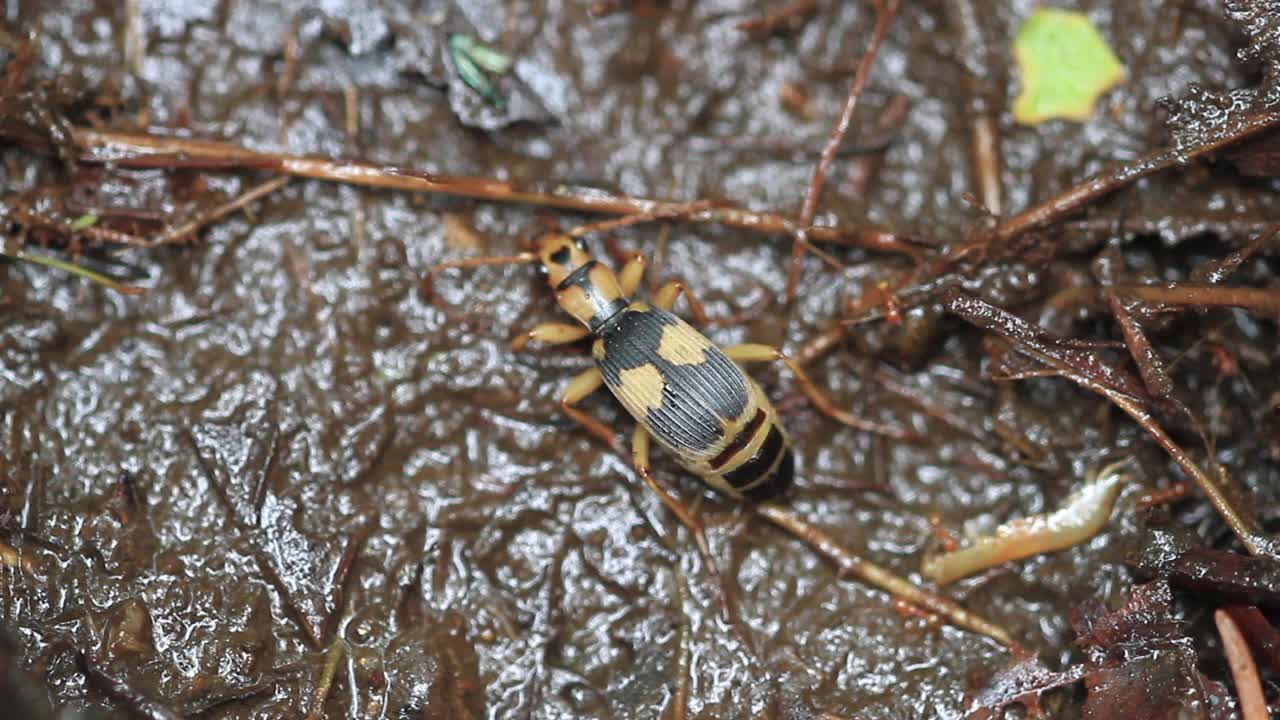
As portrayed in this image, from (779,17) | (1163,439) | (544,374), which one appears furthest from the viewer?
(779,17)

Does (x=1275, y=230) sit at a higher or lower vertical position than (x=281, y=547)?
higher

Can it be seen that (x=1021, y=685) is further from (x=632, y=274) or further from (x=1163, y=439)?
(x=632, y=274)

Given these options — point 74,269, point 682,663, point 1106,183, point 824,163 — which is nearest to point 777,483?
point 682,663

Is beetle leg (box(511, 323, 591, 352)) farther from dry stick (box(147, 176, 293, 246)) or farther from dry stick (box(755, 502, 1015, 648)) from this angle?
dry stick (box(147, 176, 293, 246))

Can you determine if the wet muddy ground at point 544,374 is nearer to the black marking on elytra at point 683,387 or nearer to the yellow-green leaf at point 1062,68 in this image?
A: the yellow-green leaf at point 1062,68

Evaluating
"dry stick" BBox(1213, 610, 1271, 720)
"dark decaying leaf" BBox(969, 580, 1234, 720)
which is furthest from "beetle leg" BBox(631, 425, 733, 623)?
"dry stick" BBox(1213, 610, 1271, 720)

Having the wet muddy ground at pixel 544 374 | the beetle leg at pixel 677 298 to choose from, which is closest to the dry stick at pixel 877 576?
the wet muddy ground at pixel 544 374

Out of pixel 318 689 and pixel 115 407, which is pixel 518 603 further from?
pixel 115 407

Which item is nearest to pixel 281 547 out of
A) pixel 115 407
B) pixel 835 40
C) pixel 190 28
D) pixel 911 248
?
pixel 115 407
